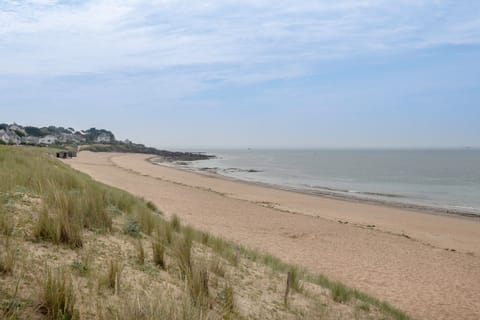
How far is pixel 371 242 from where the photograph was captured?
1430cm

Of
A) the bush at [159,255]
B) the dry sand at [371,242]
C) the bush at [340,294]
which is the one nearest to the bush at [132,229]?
the bush at [159,255]

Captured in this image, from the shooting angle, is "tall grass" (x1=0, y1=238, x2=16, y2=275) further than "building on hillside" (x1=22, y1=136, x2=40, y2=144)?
No

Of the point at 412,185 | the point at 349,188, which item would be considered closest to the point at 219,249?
the point at 349,188

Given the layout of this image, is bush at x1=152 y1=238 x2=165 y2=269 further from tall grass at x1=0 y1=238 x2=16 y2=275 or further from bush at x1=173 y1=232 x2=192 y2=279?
tall grass at x1=0 y1=238 x2=16 y2=275

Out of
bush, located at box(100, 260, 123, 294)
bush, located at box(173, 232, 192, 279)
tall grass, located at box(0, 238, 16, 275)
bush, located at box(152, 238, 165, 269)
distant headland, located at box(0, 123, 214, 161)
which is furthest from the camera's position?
distant headland, located at box(0, 123, 214, 161)

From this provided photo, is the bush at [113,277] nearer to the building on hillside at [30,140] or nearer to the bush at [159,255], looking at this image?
the bush at [159,255]

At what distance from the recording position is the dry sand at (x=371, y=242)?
912 centimetres

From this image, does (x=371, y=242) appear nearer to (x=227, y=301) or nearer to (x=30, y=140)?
(x=227, y=301)

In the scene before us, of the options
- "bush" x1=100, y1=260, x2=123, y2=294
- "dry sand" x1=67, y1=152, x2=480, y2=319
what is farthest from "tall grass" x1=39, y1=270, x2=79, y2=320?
"dry sand" x1=67, y1=152, x2=480, y2=319

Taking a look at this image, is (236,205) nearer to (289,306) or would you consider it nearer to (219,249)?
(219,249)

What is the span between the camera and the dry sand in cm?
912

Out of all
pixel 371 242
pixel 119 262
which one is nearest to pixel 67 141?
pixel 371 242

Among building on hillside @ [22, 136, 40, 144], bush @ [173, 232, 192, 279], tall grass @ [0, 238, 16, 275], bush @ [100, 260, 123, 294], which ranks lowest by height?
bush @ [173, 232, 192, 279]

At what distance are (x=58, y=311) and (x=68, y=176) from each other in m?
7.57
